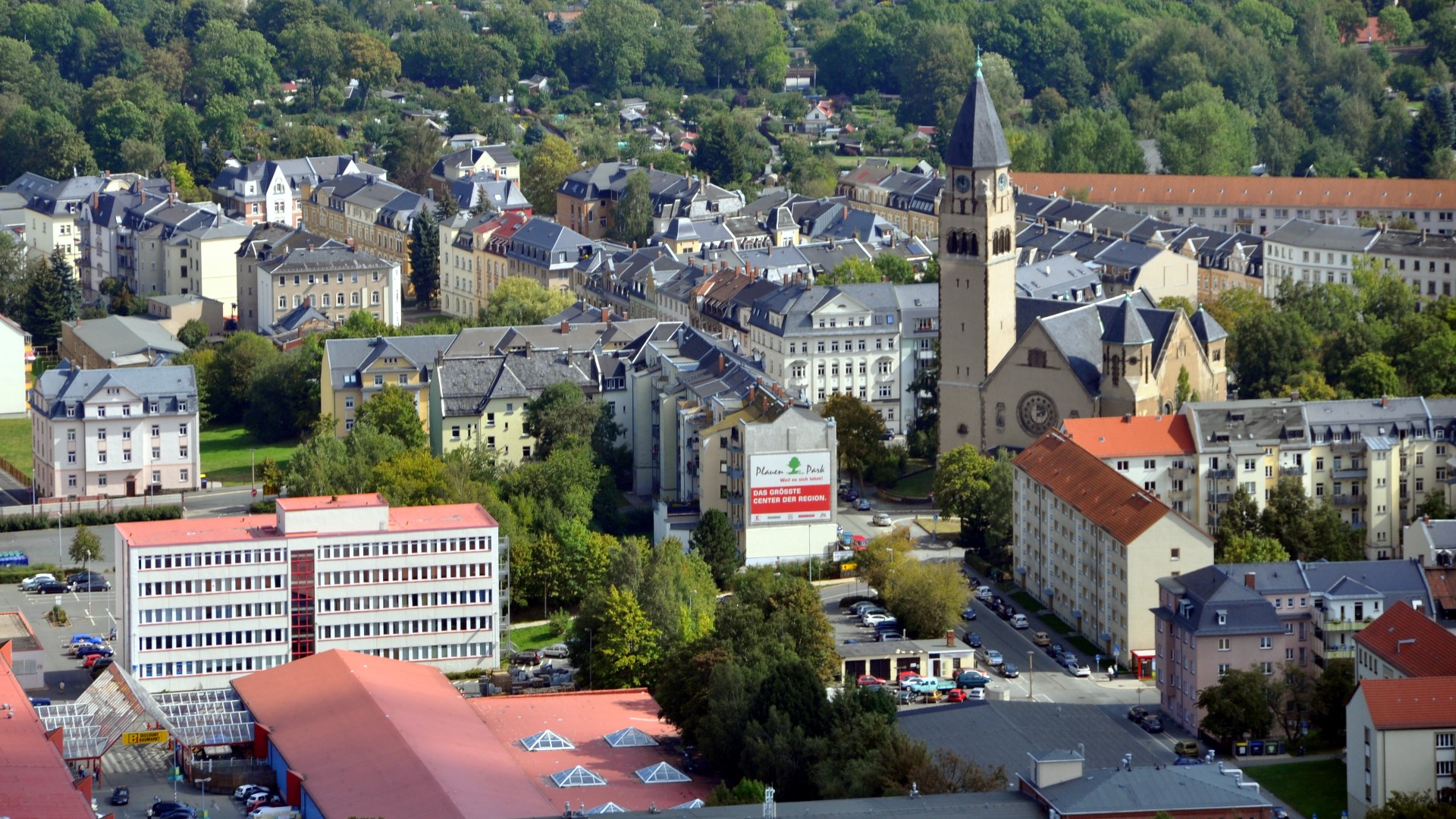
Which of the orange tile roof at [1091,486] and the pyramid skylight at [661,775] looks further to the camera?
the orange tile roof at [1091,486]

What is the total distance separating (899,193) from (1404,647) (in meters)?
78.2

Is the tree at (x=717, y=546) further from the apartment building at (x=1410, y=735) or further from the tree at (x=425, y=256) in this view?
the tree at (x=425, y=256)

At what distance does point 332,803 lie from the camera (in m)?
67.8

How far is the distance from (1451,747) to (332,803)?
25.4 meters

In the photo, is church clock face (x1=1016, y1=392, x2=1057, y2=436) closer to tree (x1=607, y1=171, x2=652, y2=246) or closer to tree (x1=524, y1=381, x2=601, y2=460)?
tree (x1=524, y1=381, x2=601, y2=460)

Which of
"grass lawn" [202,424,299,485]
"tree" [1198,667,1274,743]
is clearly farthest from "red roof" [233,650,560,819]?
"grass lawn" [202,424,299,485]

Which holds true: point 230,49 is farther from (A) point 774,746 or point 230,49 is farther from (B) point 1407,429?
(A) point 774,746

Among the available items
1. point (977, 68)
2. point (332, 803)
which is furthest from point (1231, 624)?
point (977, 68)

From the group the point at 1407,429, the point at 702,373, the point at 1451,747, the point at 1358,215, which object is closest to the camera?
the point at 1451,747

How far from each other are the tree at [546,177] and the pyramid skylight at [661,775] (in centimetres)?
8294

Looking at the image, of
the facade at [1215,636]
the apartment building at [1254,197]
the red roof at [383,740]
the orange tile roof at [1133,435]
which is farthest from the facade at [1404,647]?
the apartment building at [1254,197]

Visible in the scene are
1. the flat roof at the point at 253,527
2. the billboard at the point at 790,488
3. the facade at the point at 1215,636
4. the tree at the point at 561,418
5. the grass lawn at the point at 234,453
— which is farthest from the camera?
the grass lawn at the point at 234,453

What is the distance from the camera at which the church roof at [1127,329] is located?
3728 inches

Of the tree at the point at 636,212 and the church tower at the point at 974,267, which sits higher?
the tree at the point at 636,212
